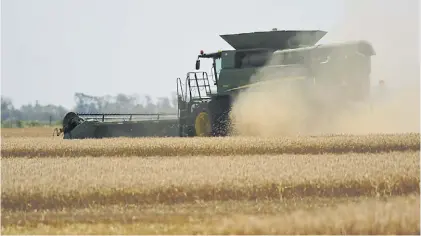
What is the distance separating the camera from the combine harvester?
19047 mm

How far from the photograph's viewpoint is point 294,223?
27.8 ft

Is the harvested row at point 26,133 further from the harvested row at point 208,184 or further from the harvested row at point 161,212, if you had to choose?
the harvested row at point 161,212

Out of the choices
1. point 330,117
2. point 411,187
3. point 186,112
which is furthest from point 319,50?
point 411,187

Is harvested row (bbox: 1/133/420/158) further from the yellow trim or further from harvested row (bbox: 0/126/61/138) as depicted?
harvested row (bbox: 0/126/61/138)

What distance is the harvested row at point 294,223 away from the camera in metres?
8.16

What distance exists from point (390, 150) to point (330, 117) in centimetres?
523

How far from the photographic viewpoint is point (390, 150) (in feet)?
46.5

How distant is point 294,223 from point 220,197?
1.68m

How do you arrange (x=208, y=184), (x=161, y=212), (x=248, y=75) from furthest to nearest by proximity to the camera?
(x=248, y=75) < (x=208, y=184) < (x=161, y=212)

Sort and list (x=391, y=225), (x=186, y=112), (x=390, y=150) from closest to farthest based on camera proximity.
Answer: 1. (x=391, y=225)
2. (x=390, y=150)
3. (x=186, y=112)

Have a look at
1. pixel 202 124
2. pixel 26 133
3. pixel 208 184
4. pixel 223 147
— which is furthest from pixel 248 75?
pixel 26 133

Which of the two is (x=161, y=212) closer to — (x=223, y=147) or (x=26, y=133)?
(x=223, y=147)

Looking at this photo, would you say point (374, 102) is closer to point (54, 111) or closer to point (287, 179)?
point (287, 179)

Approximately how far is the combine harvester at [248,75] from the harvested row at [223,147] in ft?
10.5
